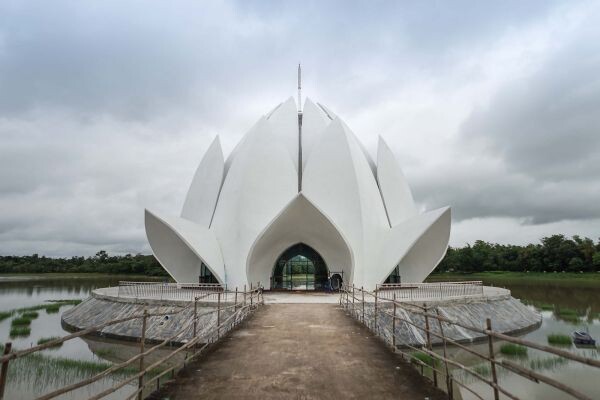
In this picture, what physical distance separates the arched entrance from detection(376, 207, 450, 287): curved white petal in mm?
3971

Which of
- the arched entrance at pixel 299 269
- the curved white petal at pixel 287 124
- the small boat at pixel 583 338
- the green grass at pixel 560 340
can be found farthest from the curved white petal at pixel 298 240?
the small boat at pixel 583 338

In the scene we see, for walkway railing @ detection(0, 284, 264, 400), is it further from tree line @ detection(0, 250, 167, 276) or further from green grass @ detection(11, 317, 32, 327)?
tree line @ detection(0, 250, 167, 276)

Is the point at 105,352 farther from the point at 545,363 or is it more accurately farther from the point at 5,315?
the point at 545,363

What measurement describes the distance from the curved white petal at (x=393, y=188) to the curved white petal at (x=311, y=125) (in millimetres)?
4080

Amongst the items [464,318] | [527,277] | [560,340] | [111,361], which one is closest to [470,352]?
[464,318]

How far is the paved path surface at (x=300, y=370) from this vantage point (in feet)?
13.7

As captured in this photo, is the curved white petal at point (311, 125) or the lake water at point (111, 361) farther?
the curved white petal at point (311, 125)

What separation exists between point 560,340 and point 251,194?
14308 mm

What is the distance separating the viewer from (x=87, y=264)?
59.5 meters

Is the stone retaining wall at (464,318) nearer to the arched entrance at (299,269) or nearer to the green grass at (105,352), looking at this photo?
the green grass at (105,352)

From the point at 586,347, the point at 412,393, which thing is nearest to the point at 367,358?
the point at 412,393

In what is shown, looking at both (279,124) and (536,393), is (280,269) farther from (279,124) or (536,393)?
(536,393)

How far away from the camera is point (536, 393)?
7223 millimetres

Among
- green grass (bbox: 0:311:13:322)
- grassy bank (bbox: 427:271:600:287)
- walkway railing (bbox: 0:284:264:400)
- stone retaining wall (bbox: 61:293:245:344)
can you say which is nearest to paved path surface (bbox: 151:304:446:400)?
walkway railing (bbox: 0:284:264:400)
